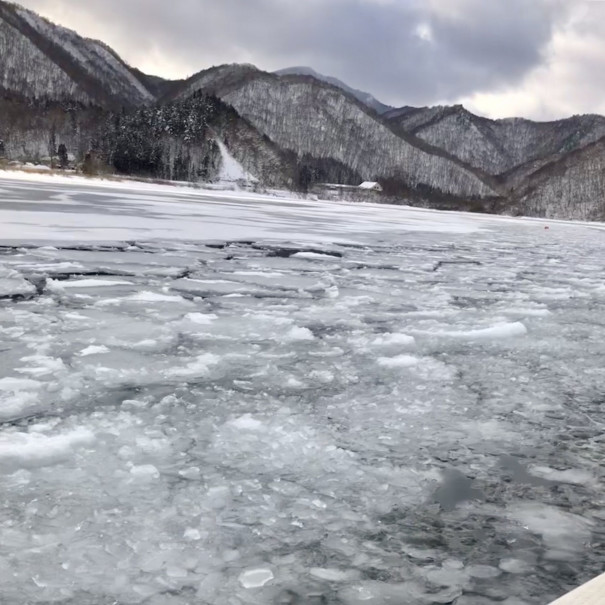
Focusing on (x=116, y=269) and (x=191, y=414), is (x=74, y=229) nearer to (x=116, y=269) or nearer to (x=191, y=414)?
(x=116, y=269)

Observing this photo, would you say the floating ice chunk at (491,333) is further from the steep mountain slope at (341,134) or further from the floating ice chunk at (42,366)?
the steep mountain slope at (341,134)

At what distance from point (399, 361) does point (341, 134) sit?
6922 inches

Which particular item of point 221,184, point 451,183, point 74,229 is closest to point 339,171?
point 451,183

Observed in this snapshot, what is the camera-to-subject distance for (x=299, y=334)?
13.4ft

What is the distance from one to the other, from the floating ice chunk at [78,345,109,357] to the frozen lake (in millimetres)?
21

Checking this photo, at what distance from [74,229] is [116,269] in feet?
13.9

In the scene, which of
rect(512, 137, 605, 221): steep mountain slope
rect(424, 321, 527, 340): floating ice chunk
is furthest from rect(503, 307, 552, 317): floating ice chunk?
rect(512, 137, 605, 221): steep mountain slope

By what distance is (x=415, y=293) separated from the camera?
6.15m

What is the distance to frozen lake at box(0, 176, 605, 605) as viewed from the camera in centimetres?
154

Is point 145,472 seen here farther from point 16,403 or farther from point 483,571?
point 483,571

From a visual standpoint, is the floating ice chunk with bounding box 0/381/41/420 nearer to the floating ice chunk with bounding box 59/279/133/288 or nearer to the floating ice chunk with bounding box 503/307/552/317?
the floating ice chunk with bounding box 59/279/133/288

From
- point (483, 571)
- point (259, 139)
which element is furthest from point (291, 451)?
point (259, 139)

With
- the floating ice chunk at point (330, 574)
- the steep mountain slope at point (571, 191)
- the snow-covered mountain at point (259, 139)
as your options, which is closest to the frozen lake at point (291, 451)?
the floating ice chunk at point (330, 574)

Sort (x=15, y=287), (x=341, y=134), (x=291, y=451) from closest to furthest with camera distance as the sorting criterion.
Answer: (x=291, y=451) < (x=15, y=287) < (x=341, y=134)
